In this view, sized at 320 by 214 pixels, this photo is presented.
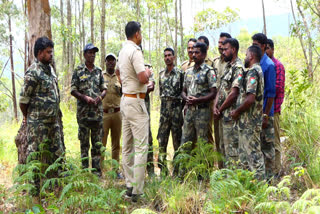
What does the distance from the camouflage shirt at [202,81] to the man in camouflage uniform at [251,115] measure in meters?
0.62

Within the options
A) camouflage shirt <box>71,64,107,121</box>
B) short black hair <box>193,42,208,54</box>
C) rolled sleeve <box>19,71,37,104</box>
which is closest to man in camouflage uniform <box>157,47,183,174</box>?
short black hair <box>193,42,208,54</box>

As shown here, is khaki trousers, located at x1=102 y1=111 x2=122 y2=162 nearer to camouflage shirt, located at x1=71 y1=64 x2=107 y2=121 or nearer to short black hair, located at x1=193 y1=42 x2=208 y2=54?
camouflage shirt, located at x1=71 y1=64 x2=107 y2=121

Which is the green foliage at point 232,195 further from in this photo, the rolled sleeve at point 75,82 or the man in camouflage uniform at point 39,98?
the rolled sleeve at point 75,82

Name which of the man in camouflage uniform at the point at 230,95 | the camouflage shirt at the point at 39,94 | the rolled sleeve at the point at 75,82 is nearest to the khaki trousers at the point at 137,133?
the camouflage shirt at the point at 39,94

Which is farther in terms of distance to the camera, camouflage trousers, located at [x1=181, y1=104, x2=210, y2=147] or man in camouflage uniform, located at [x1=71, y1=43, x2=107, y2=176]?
man in camouflage uniform, located at [x1=71, y1=43, x2=107, y2=176]

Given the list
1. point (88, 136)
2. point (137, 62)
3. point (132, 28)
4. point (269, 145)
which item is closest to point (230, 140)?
point (269, 145)

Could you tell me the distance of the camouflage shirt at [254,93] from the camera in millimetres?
3363

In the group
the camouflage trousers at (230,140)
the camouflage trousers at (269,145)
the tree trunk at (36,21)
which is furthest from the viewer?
the tree trunk at (36,21)

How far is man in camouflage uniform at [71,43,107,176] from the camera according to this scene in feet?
14.3

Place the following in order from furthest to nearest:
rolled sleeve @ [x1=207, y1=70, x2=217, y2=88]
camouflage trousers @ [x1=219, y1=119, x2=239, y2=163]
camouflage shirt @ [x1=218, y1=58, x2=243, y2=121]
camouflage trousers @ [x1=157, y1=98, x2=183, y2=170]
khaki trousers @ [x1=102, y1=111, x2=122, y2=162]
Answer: khaki trousers @ [x1=102, y1=111, x2=122, y2=162]
camouflage trousers @ [x1=157, y1=98, x2=183, y2=170]
rolled sleeve @ [x1=207, y1=70, x2=217, y2=88]
camouflage trousers @ [x1=219, y1=119, x2=239, y2=163]
camouflage shirt @ [x1=218, y1=58, x2=243, y2=121]

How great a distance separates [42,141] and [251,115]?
8.59 ft

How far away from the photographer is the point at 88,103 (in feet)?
14.1

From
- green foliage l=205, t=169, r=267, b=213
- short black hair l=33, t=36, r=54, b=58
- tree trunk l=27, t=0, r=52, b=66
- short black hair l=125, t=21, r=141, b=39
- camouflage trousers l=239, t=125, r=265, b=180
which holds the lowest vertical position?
green foliage l=205, t=169, r=267, b=213

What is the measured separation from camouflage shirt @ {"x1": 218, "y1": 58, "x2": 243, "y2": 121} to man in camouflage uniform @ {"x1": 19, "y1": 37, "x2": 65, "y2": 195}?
222 cm
